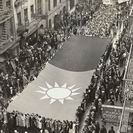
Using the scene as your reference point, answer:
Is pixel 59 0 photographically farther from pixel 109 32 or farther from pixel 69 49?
pixel 69 49

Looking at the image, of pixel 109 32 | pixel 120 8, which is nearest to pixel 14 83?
pixel 109 32

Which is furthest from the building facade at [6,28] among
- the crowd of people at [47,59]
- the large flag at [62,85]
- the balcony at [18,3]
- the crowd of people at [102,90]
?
the crowd of people at [102,90]

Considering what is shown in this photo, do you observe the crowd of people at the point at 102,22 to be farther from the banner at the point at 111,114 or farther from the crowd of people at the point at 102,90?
the banner at the point at 111,114

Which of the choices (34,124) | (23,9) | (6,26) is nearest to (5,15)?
(6,26)

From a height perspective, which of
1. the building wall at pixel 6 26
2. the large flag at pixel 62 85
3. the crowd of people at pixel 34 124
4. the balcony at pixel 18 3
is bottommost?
the crowd of people at pixel 34 124

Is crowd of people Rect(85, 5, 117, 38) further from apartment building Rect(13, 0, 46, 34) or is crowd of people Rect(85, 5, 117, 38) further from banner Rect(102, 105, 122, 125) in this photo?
banner Rect(102, 105, 122, 125)

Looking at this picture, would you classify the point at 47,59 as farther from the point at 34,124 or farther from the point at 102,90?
the point at 34,124

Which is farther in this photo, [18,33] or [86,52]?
[18,33]

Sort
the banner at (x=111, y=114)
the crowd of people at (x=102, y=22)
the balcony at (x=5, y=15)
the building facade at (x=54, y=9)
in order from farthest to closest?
the building facade at (x=54, y=9)
the crowd of people at (x=102, y=22)
the balcony at (x=5, y=15)
the banner at (x=111, y=114)
